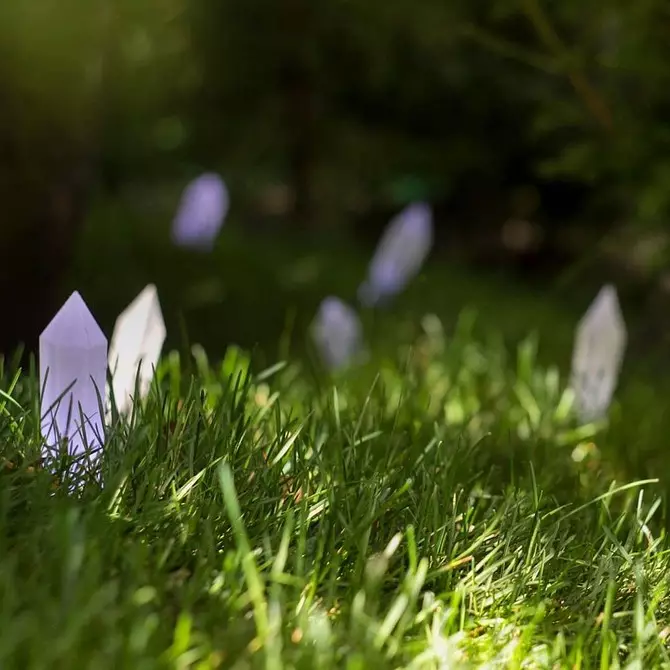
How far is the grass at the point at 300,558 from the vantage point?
2.34 feet

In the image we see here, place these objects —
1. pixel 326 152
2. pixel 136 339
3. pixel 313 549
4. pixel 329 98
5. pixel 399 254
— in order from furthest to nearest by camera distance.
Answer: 1. pixel 326 152
2. pixel 329 98
3. pixel 399 254
4. pixel 136 339
5. pixel 313 549

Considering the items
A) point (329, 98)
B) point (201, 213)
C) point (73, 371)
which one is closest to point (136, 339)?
point (73, 371)

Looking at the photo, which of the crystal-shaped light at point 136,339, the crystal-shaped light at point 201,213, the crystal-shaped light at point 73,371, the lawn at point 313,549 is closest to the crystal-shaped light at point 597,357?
the lawn at point 313,549

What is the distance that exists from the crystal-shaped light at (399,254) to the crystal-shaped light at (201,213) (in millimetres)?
615

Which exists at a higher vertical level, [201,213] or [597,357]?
[201,213]

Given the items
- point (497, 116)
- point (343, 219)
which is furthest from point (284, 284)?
point (343, 219)

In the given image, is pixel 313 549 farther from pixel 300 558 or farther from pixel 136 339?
pixel 136 339

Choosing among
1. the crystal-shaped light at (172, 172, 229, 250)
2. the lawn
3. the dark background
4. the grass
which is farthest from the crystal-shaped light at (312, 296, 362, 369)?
the crystal-shaped light at (172, 172, 229, 250)

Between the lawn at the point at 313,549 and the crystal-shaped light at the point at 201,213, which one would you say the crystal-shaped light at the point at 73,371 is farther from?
the crystal-shaped light at the point at 201,213

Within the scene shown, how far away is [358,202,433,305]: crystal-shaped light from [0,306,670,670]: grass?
130cm

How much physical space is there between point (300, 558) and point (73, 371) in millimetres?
410

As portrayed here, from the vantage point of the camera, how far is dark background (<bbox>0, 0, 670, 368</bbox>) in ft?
5.94

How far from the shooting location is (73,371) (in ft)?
3.33

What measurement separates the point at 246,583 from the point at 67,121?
144 centimetres
